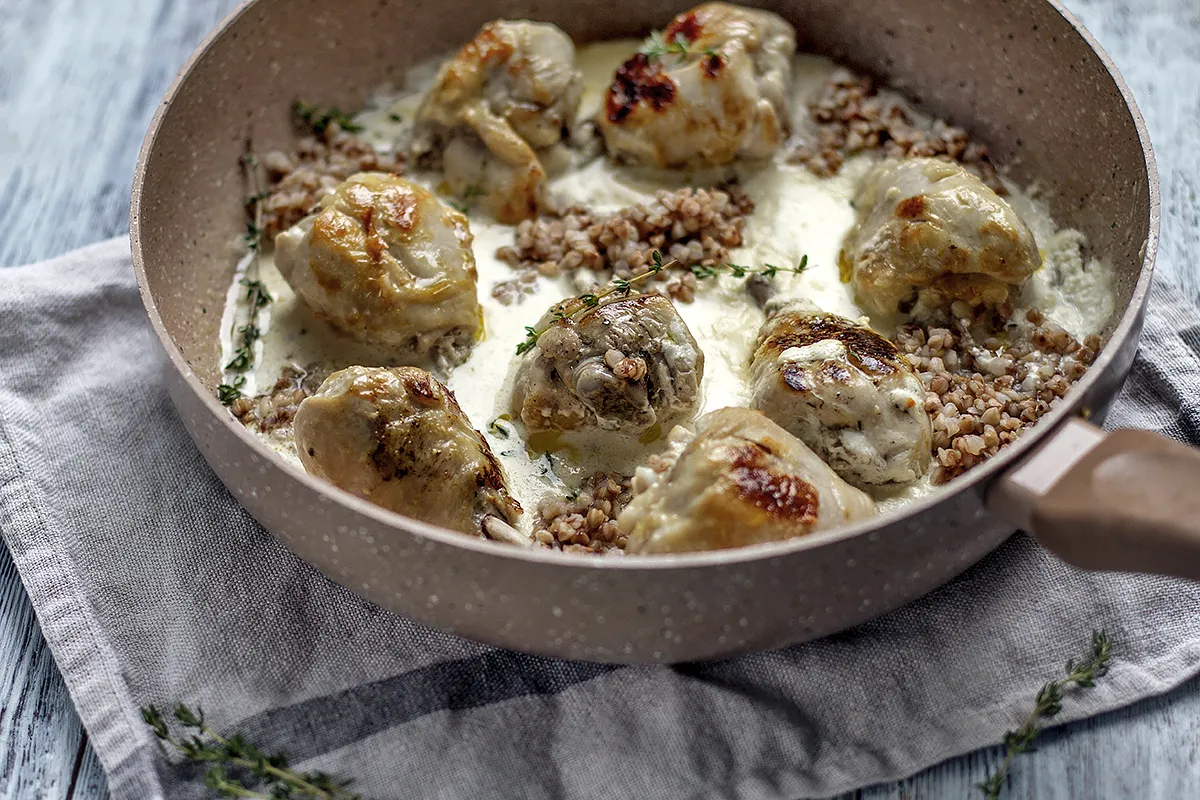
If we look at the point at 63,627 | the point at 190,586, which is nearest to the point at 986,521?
the point at 190,586

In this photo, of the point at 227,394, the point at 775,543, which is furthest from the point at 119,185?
the point at 775,543

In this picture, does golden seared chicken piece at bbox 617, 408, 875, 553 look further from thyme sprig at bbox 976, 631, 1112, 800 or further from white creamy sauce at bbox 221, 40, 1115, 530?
thyme sprig at bbox 976, 631, 1112, 800

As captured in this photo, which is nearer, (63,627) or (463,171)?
(63,627)

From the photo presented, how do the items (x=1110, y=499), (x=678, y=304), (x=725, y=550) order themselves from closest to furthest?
(x=1110, y=499) < (x=725, y=550) < (x=678, y=304)

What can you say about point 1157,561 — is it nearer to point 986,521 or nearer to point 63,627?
point 986,521

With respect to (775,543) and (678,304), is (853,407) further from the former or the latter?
(678,304)

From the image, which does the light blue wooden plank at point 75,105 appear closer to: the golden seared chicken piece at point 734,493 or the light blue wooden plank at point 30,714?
the light blue wooden plank at point 30,714

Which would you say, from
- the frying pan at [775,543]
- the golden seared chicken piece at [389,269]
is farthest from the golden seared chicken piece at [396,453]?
the golden seared chicken piece at [389,269]
